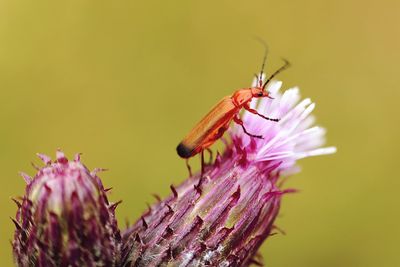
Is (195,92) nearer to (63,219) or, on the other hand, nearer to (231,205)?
(231,205)

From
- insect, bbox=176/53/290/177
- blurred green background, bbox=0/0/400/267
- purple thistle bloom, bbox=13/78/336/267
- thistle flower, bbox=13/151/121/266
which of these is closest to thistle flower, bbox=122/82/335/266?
purple thistle bloom, bbox=13/78/336/267

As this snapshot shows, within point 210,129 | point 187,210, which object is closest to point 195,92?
point 210,129

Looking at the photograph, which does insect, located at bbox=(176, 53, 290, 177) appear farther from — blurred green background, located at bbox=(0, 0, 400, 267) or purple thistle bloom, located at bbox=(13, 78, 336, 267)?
blurred green background, located at bbox=(0, 0, 400, 267)

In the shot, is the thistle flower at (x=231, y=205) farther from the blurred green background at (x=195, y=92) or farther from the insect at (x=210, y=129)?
the blurred green background at (x=195, y=92)

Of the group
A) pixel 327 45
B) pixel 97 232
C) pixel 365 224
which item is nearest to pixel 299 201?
pixel 365 224

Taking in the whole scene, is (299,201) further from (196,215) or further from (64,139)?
(196,215)
